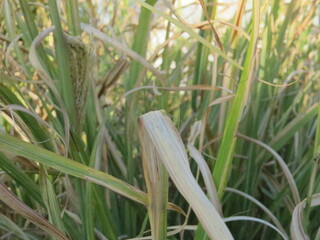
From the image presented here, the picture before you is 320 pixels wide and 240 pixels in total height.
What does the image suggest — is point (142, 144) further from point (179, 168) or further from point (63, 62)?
point (63, 62)

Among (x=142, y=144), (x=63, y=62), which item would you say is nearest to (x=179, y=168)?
(x=142, y=144)

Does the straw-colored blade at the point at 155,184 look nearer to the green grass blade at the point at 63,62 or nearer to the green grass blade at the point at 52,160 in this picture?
the green grass blade at the point at 52,160

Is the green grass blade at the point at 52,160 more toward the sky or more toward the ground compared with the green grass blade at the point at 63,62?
more toward the ground

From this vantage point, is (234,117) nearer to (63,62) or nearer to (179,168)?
(179,168)

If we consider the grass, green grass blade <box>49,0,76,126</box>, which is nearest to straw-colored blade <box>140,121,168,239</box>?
the grass

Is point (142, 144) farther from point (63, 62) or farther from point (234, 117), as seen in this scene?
point (63, 62)

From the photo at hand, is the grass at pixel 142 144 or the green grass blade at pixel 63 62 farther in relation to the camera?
the green grass blade at pixel 63 62

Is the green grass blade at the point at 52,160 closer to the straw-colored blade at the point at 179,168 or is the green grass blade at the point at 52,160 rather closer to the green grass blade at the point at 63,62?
the straw-colored blade at the point at 179,168

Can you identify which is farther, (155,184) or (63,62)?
(63,62)

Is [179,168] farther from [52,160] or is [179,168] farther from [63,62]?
[63,62]

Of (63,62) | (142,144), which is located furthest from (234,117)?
(63,62)

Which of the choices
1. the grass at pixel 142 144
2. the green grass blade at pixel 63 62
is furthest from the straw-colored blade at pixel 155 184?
the green grass blade at pixel 63 62
